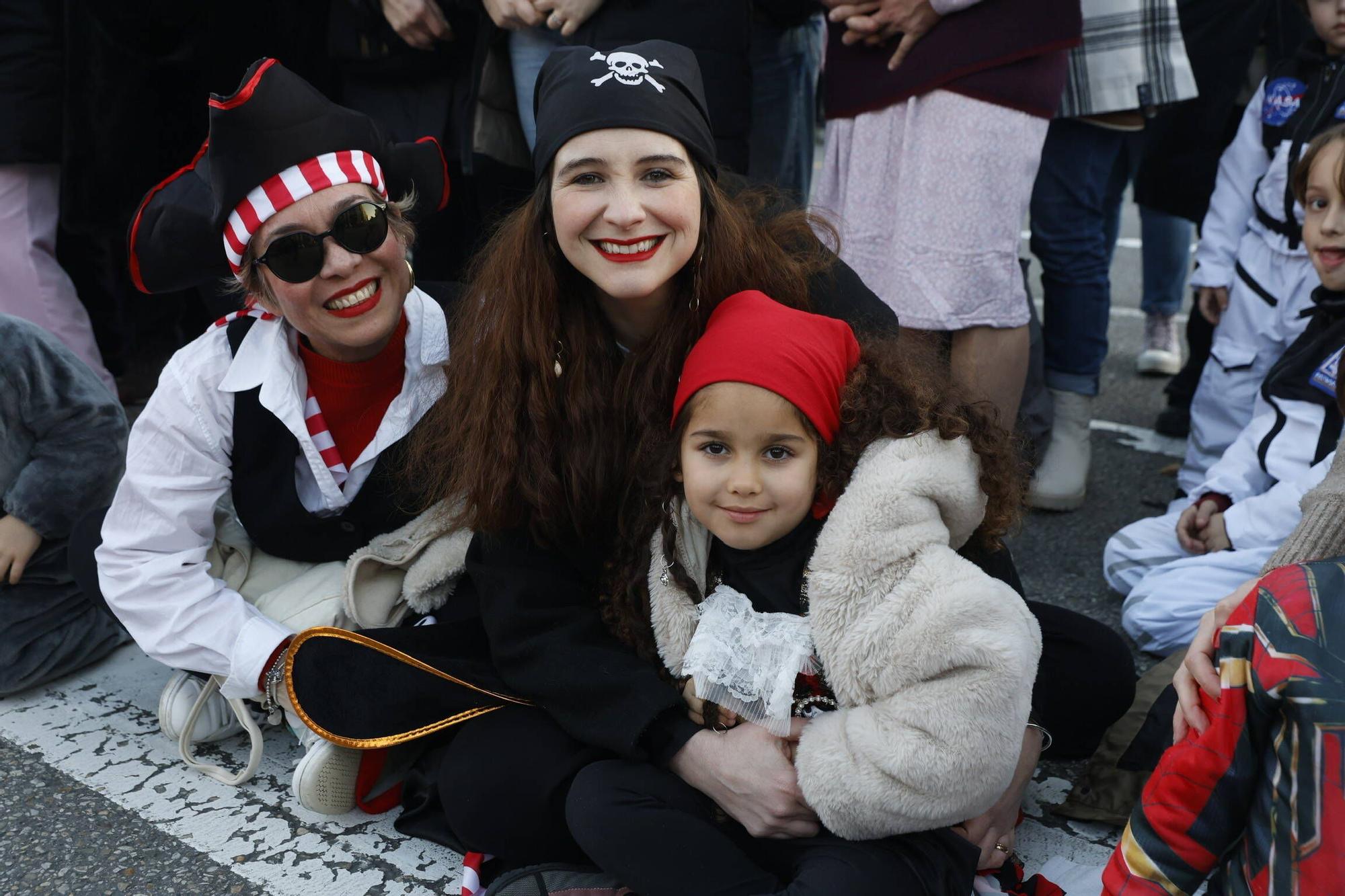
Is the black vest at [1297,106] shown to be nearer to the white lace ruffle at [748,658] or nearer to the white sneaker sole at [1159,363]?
the white sneaker sole at [1159,363]

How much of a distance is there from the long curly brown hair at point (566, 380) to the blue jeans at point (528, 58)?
861mm

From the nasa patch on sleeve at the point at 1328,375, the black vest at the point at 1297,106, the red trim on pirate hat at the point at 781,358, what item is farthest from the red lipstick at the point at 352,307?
the black vest at the point at 1297,106

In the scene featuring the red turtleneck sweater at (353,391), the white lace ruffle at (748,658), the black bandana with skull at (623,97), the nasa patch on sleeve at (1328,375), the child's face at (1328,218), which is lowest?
the white lace ruffle at (748,658)

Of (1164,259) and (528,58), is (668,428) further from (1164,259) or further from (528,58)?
(1164,259)

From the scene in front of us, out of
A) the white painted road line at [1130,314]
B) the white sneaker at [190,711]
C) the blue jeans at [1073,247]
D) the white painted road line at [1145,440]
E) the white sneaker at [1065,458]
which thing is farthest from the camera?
the white painted road line at [1130,314]

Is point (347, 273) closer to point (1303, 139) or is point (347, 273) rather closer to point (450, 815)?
point (450, 815)

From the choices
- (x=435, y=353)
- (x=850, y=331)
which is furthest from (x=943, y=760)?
(x=435, y=353)

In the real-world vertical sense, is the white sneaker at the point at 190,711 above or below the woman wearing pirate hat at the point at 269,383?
below

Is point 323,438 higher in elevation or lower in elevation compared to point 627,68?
lower

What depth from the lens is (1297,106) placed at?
3.26 metres

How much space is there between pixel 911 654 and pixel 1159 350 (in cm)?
341

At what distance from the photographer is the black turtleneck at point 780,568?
1875 millimetres

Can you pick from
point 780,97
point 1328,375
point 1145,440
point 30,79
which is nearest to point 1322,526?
point 1328,375

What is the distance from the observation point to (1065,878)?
Answer: 2.00 m
